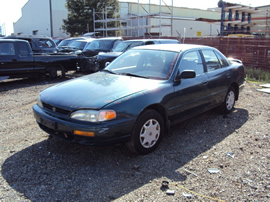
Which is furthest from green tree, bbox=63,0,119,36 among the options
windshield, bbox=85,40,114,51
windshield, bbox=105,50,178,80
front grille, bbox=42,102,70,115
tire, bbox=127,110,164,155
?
tire, bbox=127,110,164,155

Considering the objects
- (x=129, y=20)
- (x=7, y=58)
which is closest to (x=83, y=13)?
(x=129, y=20)

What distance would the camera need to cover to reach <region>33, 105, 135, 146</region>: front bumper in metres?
3.32

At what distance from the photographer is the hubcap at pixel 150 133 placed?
378cm

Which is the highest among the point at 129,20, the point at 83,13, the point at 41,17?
the point at 41,17

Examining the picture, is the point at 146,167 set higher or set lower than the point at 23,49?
lower

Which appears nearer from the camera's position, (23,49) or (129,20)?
(23,49)

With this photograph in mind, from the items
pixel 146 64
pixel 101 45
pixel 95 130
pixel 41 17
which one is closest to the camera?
pixel 95 130

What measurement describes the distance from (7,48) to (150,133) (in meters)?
7.46

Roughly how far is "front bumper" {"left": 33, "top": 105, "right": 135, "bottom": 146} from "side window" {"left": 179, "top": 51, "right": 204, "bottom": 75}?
1623 mm

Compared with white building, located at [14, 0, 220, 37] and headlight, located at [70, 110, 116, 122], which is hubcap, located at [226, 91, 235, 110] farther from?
white building, located at [14, 0, 220, 37]

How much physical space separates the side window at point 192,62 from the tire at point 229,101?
1257 millimetres

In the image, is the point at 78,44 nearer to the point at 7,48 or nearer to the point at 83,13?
the point at 7,48

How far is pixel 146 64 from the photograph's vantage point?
15.3 ft

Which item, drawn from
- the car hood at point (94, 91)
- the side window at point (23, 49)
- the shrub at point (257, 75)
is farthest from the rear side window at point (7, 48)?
the shrub at point (257, 75)
